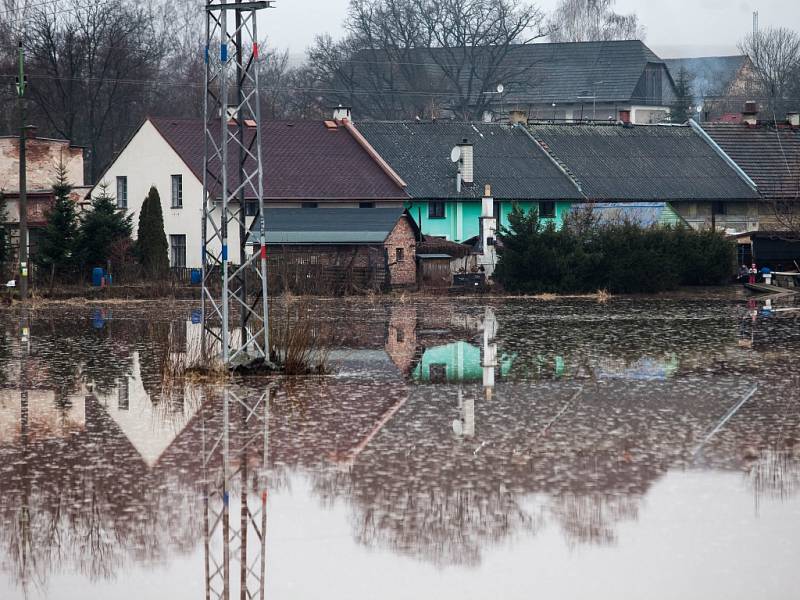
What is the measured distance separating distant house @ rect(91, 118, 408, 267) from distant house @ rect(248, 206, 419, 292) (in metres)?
1.22

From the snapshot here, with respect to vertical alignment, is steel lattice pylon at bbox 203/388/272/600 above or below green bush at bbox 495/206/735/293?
below

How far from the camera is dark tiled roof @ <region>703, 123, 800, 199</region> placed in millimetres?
61406

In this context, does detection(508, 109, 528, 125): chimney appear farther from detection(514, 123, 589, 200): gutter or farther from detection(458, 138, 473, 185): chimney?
detection(458, 138, 473, 185): chimney

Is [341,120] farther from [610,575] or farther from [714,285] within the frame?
[610,575]

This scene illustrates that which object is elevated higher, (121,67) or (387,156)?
(121,67)

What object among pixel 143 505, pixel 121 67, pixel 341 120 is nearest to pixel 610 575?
pixel 143 505

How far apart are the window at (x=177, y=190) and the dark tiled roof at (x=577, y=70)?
44.7 m

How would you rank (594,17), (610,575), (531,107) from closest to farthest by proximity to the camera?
(610,575) < (531,107) < (594,17)

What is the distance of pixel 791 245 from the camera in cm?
5459

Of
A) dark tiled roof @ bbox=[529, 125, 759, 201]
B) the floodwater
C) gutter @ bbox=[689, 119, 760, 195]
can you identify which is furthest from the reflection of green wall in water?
gutter @ bbox=[689, 119, 760, 195]

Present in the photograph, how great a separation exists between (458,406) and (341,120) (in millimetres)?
41718

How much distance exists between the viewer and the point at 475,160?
2329 inches

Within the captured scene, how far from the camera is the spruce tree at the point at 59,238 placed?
47.3 meters

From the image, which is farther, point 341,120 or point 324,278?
point 341,120
